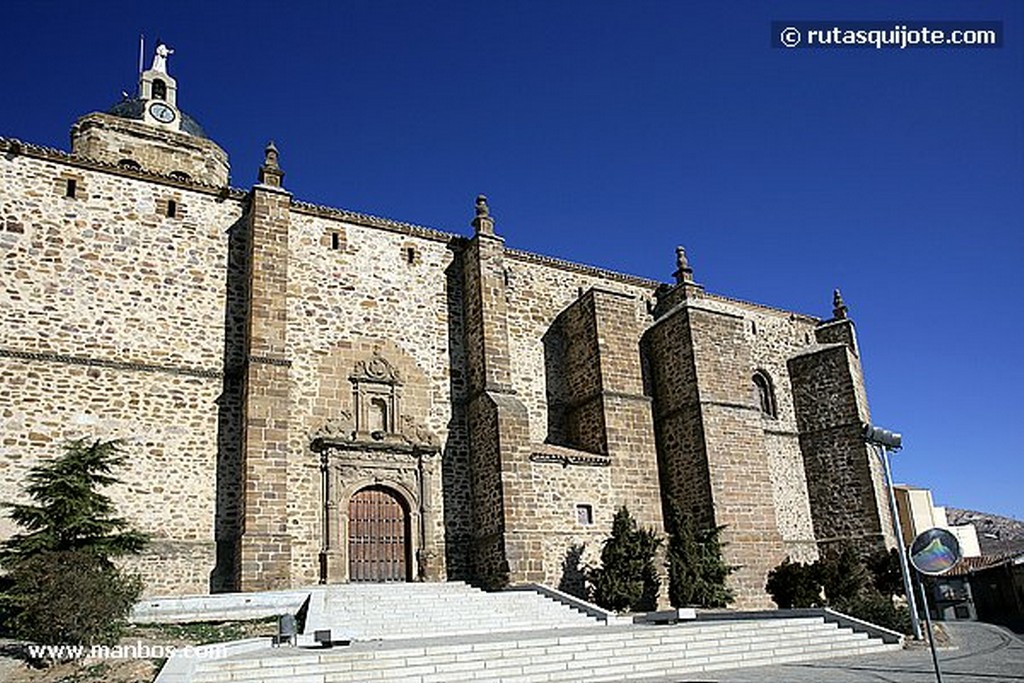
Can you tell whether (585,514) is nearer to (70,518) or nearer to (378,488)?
(378,488)

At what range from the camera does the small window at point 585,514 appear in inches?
714

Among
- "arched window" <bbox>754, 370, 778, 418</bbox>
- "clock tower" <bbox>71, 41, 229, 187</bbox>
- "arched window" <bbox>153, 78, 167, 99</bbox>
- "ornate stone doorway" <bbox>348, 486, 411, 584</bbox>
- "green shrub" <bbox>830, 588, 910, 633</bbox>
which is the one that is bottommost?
"green shrub" <bbox>830, 588, 910, 633</bbox>

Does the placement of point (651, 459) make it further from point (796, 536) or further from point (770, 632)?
point (770, 632)

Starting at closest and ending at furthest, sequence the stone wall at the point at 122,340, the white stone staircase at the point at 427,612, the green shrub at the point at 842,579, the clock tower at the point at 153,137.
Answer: the white stone staircase at the point at 427,612 → the stone wall at the point at 122,340 → the green shrub at the point at 842,579 → the clock tower at the point at 153,137

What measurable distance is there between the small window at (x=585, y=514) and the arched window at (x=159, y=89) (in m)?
17.6

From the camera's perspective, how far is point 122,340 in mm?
15227

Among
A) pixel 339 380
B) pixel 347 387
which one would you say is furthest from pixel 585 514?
pixel 339 380

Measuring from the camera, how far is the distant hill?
4956cm

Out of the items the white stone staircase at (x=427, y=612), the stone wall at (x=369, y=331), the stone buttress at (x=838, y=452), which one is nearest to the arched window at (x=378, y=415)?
the stone wall at (x=369, y=331)

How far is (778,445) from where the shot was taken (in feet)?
77.2

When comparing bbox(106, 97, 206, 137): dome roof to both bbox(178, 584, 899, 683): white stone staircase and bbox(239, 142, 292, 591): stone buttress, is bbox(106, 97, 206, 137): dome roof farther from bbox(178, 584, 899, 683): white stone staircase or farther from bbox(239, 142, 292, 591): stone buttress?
bbox(178, 584, 899, 683): white stone staircase

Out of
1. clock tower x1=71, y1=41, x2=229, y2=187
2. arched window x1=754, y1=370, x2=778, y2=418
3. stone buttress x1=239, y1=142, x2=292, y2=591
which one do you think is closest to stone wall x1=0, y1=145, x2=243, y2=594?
stone buttress x1=239, y1=142, x2=292, y2=591

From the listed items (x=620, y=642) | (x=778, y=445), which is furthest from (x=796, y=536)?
(x=620, y=642)

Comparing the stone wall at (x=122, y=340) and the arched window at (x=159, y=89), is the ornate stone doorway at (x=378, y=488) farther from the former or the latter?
the arched window at (x=159, y=89)
